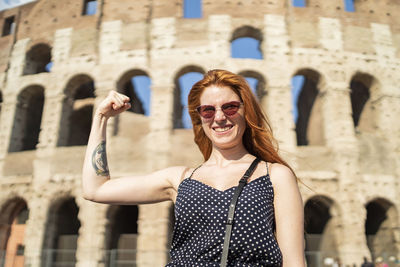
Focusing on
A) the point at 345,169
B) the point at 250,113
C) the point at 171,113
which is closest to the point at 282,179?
the point at 250,113

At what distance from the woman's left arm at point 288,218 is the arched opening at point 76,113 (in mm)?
11385

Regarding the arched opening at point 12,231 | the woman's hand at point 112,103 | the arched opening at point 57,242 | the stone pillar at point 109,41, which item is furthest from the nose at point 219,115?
the arched opening at point 12,231

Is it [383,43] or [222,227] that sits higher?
[383,43]

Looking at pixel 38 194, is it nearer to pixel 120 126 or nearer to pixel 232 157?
pixel 120 126

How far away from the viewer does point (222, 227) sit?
1.35 m

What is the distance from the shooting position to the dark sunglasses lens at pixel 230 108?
63.9 inches

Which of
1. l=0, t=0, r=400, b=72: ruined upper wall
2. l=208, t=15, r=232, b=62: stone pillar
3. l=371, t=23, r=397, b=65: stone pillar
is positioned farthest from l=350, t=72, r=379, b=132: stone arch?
l=208, t=15, r=232, b=62: stone pillar

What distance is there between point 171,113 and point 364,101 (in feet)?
25.7

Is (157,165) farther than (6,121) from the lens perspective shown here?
No

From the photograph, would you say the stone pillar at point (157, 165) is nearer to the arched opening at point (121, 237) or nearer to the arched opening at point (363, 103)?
the arched opening at point (121, 237)

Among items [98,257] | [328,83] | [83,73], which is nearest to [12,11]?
[83,73]

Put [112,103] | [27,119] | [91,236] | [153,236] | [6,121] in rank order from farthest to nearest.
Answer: [27,119] → [6,121] → [91,236] → [153,236] → [112,103]

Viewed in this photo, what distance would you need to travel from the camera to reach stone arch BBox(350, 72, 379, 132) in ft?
38.3

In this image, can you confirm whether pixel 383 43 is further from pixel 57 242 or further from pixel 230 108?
pixel 57 242
